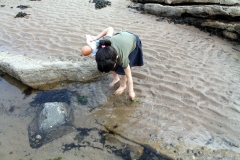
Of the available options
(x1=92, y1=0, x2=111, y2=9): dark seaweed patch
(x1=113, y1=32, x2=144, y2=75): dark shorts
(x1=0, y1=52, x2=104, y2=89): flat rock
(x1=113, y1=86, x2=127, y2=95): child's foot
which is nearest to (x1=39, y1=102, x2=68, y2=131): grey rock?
(x1=0, y1=52, x2=104, y2=89): flat rock

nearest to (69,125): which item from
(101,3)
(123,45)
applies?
(123,45)

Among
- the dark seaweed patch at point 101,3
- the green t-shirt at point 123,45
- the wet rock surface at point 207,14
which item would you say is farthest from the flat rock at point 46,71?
the dark seaweed patch at point 101,3

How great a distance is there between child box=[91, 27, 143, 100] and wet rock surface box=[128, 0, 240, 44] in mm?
2788

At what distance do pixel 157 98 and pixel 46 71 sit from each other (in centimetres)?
180

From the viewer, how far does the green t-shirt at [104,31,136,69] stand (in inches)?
106

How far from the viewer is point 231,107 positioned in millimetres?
2996

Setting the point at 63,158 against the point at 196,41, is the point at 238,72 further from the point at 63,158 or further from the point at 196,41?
the point at 63,158

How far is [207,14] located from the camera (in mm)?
5215

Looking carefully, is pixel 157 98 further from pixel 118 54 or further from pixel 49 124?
pixel 49 124

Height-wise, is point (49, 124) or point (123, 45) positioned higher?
point (123, 45)

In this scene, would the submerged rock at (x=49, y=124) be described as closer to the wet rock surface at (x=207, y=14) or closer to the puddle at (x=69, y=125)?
the puddle at (x=69, y=125)

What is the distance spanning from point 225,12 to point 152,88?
116 inches

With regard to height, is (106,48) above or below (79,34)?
above

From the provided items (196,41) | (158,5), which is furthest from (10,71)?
(158,5)
